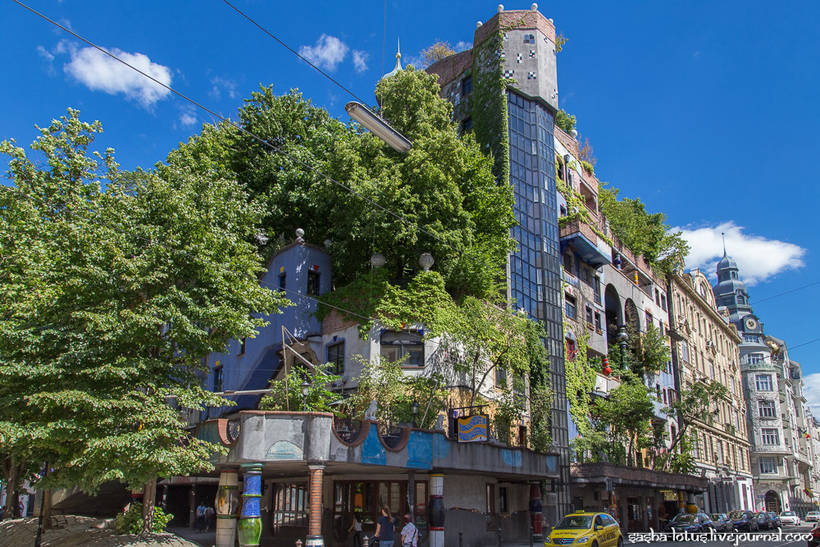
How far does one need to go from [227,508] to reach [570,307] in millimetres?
25094

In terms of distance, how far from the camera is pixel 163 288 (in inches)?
738

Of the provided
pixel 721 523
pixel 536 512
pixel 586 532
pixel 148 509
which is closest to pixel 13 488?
pixel 148 509

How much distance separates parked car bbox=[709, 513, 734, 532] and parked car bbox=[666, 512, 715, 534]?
116 cm

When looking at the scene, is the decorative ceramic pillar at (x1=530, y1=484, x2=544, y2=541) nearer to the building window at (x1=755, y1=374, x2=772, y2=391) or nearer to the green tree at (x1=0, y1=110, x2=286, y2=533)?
the green tree at (x1=0, y1=110, x2=286, y2=533)

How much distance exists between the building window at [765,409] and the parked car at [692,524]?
159ft

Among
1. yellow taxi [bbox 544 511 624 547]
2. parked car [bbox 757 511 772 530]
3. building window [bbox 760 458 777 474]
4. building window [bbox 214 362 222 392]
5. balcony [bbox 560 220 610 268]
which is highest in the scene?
balcony [bbox 560 220 610 268]

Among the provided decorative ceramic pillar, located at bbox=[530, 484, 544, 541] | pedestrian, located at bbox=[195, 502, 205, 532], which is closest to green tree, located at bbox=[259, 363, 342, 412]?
decorative ceramic pillar, located at bbox=[530, 484, 544, 541]

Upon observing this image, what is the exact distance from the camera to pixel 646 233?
53156 millimetres

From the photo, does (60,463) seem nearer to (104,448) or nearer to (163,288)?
(104,448)

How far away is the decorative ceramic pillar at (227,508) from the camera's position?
60.6ft

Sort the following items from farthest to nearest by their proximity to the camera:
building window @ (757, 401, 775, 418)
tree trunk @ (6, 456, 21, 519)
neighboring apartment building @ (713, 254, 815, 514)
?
building window @ (757, 401, 775, 418)
neighboring apartment building @ (713, 254, 815, 514)
tree trunk @ (6, 456, 21, 519)

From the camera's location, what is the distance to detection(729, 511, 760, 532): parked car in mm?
38606

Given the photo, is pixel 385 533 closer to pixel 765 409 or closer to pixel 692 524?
pixel 692 524

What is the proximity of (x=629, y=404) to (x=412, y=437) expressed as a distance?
20.2 m
